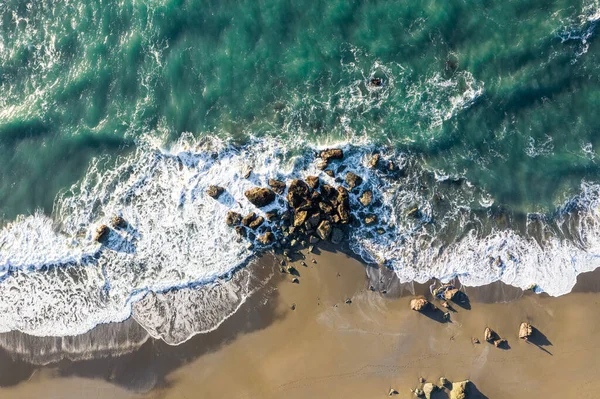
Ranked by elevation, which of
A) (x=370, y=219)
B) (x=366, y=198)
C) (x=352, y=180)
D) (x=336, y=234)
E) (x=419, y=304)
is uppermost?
(x=352, y=180)

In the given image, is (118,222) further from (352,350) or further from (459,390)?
(459,390)

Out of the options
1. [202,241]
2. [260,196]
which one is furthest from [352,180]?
[202,241]

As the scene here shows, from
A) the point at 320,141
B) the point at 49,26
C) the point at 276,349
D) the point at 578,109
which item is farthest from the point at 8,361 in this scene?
the point at 578,109

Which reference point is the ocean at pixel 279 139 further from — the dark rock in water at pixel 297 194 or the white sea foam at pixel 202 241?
the dark rock in water at pixel 297 194

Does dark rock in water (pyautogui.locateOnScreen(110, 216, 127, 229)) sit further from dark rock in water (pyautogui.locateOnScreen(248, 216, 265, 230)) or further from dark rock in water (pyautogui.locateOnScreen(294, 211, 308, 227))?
dark rock in water (pyautogui.locateOnScreen(294, 211, 308, 227))

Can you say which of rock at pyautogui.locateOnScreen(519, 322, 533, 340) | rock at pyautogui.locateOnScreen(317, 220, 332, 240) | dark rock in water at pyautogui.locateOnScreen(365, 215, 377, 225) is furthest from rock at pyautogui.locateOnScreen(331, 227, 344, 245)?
rock at pyautogui.locateOnScreen(519, 322, 533, 340)

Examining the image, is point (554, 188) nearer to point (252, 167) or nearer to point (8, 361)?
point (252, 167)

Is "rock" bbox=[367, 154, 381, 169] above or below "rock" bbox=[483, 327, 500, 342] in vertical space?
above
